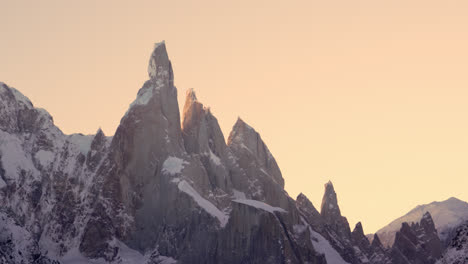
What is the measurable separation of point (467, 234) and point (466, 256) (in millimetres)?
3946

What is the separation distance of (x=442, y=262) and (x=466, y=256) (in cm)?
1086

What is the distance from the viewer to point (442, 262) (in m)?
184

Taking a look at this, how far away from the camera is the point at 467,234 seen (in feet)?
576

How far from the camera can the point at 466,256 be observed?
173 meters

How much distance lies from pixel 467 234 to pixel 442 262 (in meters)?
10.1
